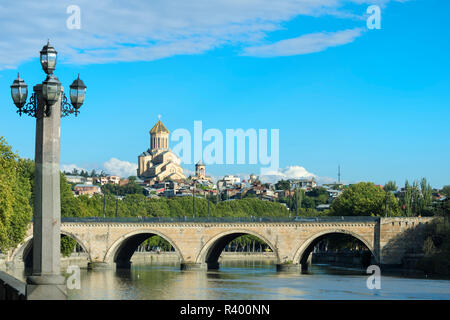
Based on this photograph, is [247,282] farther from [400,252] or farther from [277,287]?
[400,252]

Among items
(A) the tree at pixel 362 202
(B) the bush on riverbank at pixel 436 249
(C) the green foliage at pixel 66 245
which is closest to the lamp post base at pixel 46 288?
(B) the bush on riverbank at pixel 436 249

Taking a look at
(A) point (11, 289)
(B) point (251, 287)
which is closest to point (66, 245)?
(B) point (251, 287)

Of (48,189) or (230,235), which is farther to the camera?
(230,235)

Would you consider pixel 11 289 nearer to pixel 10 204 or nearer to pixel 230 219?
pixel 10 204

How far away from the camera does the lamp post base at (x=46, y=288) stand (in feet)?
43.2

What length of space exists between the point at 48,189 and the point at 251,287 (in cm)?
3237

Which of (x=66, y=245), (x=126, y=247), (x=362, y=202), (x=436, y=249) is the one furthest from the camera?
(x=362, y=202)

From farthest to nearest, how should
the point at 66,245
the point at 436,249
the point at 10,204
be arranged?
the point at 66,245 → the point at 436,249 → the point at 10,204

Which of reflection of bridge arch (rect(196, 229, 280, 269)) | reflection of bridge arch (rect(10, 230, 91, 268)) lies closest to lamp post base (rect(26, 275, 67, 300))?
reflection of bridge arch (rect(196, 229, 280, 269))

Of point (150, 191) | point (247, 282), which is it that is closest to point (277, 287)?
point (247, 282)

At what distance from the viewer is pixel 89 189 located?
184250 millimetres

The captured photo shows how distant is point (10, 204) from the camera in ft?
146

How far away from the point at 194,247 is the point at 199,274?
16.2 feet

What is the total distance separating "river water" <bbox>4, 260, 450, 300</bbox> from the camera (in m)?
38.7
